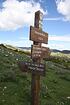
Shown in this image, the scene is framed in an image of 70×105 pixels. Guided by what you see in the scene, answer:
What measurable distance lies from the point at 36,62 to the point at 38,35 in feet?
4.35

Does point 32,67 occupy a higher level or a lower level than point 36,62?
lower

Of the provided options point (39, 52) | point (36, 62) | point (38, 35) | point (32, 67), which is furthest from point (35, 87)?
point (38, 35)

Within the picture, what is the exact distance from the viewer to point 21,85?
79.4 feet

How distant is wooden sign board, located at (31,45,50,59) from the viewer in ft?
49.7

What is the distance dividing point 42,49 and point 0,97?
6176 mm

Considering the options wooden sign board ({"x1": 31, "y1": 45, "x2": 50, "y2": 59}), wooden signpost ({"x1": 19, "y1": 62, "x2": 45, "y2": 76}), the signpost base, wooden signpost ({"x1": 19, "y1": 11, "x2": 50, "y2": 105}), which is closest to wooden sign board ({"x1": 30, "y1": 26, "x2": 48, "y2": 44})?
wooden signpost ({"x1": 19, "y1": 11, "x2": 50, "y2": 105})

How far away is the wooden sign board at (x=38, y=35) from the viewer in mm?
14922

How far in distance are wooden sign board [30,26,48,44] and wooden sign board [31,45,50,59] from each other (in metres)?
0.37

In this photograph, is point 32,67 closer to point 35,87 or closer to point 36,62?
point 36,62

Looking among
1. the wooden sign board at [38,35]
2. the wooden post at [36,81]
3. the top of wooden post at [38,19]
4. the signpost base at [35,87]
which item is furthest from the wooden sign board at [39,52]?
the top of wooden post at [38,19]

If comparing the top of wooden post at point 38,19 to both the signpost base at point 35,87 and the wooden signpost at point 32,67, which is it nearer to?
the wooden signpost at point 32,67

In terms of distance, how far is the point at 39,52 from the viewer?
1565 centimetres

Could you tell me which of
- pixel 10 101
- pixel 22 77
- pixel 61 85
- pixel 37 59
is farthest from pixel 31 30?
pixel 61 85

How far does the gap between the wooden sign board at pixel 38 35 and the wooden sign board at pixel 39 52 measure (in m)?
0.37
